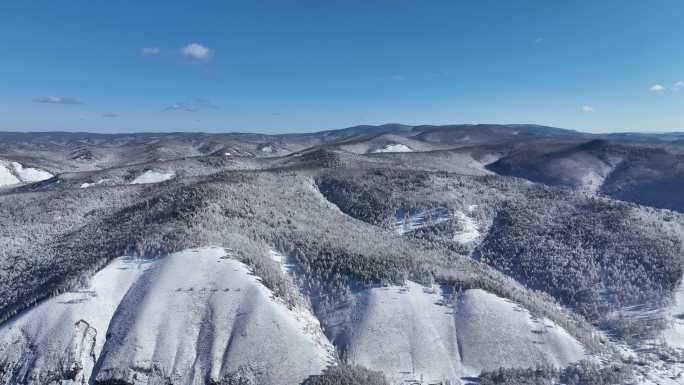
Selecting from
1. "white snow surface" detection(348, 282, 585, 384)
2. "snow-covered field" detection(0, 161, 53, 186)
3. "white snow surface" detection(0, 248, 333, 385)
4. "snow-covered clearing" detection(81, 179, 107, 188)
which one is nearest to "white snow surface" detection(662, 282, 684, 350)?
"white snow surface" detection(348, 282, 585, 384)

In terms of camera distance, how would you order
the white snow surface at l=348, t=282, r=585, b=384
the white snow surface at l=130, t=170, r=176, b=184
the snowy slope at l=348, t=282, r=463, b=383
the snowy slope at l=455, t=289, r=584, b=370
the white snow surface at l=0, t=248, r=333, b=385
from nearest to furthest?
the white snow surface at l=0, t=248, r=333, b=385
the snowy slope at l=348, t=282, r=463, b=383
the white snow surface at l=348, t=282, r=585, b=384
the snowy slope at l=455, t=289, r=584, b=370
the white snow surface at l=130, t=170, r=176, b=184

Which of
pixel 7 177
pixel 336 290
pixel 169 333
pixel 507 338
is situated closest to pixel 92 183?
pixel 7 177

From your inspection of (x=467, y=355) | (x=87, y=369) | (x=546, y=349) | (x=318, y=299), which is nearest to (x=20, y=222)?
(x=87, y=369)

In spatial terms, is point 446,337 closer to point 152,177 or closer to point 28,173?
point 152,177

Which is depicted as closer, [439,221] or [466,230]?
[466,230]

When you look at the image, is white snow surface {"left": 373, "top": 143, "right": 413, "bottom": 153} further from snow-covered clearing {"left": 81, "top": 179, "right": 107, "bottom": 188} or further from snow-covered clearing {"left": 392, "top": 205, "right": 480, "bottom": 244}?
snow-covered clearing {"left": 392, "top": 205, "right": 480, "bottom": 244}

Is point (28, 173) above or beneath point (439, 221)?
above

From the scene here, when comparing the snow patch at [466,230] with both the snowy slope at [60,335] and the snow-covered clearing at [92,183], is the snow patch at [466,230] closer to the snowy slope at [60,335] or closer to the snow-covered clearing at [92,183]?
the snowy slope at [60,335]
